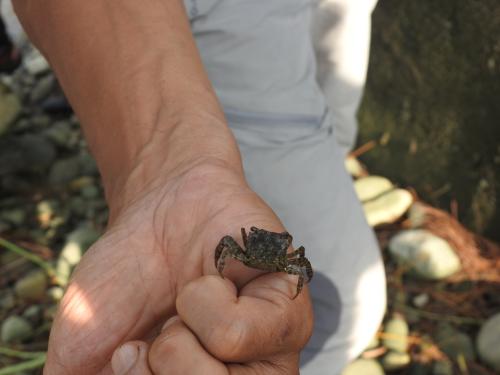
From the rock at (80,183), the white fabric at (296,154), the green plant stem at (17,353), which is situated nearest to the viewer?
the white fabric at (296,154)

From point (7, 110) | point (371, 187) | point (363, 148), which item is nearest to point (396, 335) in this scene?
point (371, 187)

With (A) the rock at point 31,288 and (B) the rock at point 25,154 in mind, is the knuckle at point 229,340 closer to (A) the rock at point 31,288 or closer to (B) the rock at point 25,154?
(A) the rock at point 31,288

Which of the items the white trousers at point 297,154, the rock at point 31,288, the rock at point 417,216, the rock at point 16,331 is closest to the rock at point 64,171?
the rock at point 31,288

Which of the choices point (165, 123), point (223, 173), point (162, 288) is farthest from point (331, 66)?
point (162, 288)

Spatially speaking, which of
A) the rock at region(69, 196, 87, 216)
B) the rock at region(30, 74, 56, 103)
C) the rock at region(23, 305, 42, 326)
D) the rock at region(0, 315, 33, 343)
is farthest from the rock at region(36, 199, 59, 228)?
the rock at region(30, 74, 56, 103)

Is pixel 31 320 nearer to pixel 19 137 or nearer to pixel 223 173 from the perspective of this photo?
pixel 19 137

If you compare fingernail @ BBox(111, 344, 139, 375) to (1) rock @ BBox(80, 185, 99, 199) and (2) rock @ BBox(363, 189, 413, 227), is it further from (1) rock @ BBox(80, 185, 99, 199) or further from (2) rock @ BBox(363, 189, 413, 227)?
(1) rock @ BBox(80, 185, 99, 199)

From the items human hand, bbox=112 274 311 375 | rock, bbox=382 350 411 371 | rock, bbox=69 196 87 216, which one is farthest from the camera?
rock, bbox=69 196 87 216
